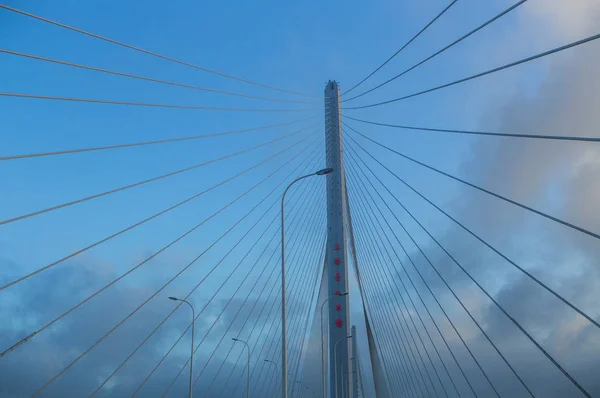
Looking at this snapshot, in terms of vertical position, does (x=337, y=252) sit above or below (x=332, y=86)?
below

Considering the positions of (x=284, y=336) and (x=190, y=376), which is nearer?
(x=284, y=336)

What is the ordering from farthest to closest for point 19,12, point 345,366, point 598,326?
point 345,366 < point 598,326 < point 19,12

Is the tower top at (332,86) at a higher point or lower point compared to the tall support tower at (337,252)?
higher

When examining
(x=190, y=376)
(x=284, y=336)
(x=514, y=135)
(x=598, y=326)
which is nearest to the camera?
(x=598, y=326)

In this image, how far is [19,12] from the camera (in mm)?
10766

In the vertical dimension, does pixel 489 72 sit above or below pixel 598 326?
above

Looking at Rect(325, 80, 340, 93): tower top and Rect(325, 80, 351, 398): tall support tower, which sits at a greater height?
Rect(325, 80, 340, 93): tower top

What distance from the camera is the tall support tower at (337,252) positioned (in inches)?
1238

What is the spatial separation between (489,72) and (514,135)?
1.82m

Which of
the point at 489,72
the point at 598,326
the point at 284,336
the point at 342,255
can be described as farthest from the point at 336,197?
the point at 598,326

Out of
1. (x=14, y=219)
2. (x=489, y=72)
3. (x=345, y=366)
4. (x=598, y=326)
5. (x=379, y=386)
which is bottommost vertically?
(x=379, y=386)

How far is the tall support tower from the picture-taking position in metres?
31.4

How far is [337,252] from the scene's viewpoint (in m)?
31.9

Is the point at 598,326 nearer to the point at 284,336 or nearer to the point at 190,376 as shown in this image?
the point at 284,336
